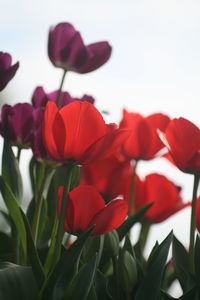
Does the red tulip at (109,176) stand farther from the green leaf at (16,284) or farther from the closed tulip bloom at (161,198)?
the green leaf at (16,284)

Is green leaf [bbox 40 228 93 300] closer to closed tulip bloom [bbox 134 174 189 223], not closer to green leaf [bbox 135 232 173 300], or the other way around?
green leaf [bbox 135 232 173 300]

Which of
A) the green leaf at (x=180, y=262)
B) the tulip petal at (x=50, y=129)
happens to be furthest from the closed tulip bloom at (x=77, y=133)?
the green leaf at (x=180, y=262)

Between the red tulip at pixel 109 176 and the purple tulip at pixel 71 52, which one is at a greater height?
the purple tulip at pixel 71 52

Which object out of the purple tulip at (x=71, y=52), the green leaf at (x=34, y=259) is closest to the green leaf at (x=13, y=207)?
the green leaf at (x=34, y=259)

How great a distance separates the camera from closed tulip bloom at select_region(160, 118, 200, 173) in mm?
436

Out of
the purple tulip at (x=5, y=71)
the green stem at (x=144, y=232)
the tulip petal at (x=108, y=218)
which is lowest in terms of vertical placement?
the green stem at (x=144, y=232)

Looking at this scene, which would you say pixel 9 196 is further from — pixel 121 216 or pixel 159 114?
pixel 159 114

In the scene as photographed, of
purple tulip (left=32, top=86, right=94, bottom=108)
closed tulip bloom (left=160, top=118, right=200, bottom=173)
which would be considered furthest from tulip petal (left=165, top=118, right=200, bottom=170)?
purple tulip (left=32, top=86, right=94, bottom=108)

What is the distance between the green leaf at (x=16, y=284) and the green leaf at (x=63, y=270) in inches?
0.4

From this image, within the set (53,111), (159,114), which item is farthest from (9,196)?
(159,114)

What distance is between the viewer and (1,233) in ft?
1.63

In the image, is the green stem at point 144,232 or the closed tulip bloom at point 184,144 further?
the green stem at point 144,232

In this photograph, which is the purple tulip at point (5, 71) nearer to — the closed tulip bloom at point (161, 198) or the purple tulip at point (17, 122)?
the purple tulip at point (17, 122)

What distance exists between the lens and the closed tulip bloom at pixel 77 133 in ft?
1.32
